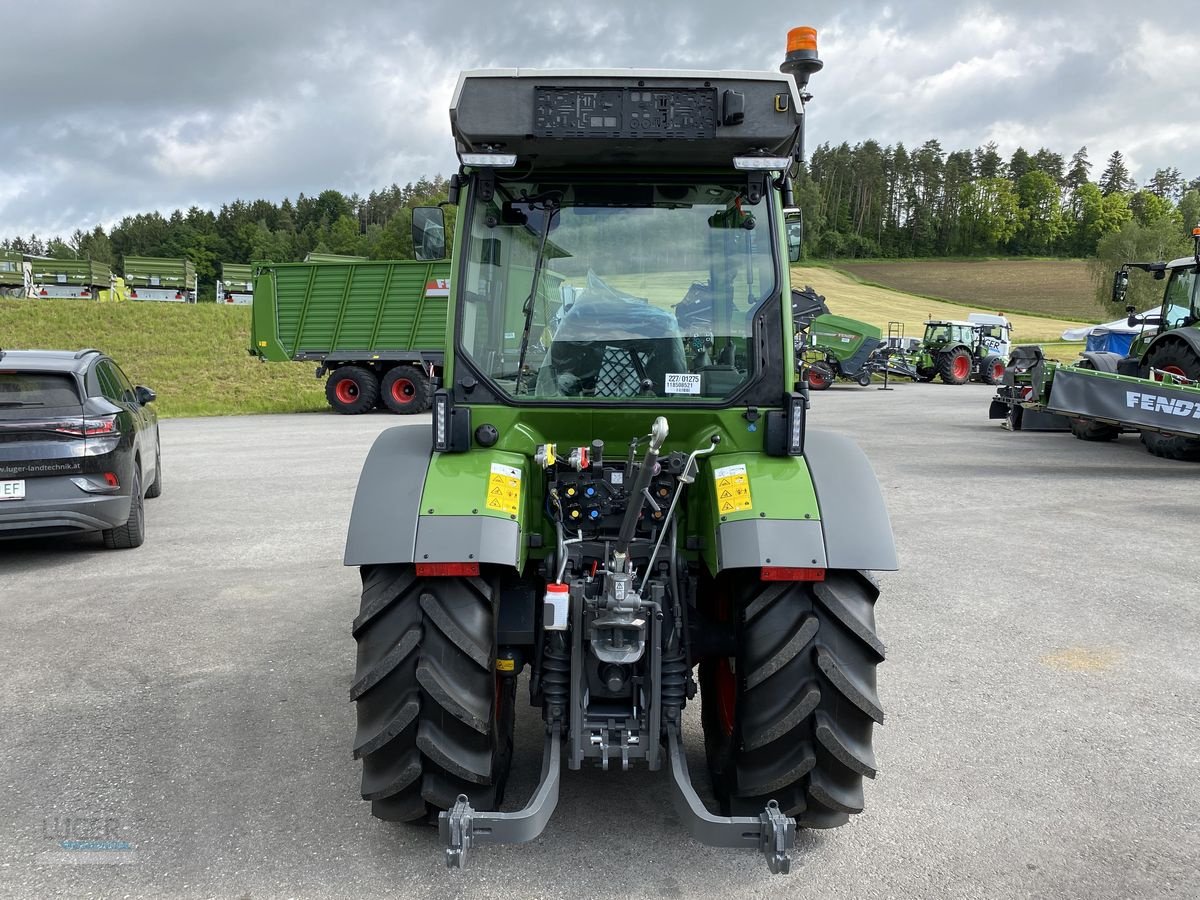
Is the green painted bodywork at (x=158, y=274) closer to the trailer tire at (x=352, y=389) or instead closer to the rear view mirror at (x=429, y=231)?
the trailer tire at (x=352, y=389)

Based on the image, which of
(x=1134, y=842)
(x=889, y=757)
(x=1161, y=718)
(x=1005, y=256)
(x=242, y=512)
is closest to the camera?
(x=1134, y=842)

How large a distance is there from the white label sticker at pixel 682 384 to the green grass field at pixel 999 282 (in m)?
66.2

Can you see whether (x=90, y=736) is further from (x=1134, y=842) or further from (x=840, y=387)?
(x=840, y=387)

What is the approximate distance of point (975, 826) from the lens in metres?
3.29

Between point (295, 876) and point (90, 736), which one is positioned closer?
point (295, 876)

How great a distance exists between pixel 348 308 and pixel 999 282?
70145 millimetres

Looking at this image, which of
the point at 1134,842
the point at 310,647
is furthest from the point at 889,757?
the point at 310,647

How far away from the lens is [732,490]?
3115mm

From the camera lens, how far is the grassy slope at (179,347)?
23859 mm

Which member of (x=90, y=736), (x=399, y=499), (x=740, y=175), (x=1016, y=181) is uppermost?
(x=1016, y=181)

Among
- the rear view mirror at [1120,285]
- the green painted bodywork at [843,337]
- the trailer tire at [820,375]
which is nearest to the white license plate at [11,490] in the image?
the rear view mirror at [1120,285]

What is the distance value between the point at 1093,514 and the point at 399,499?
8.17 m

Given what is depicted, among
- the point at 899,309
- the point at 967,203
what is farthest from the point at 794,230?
the point at 967,203

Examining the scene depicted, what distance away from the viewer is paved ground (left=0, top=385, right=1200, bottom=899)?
2982 millimetres
